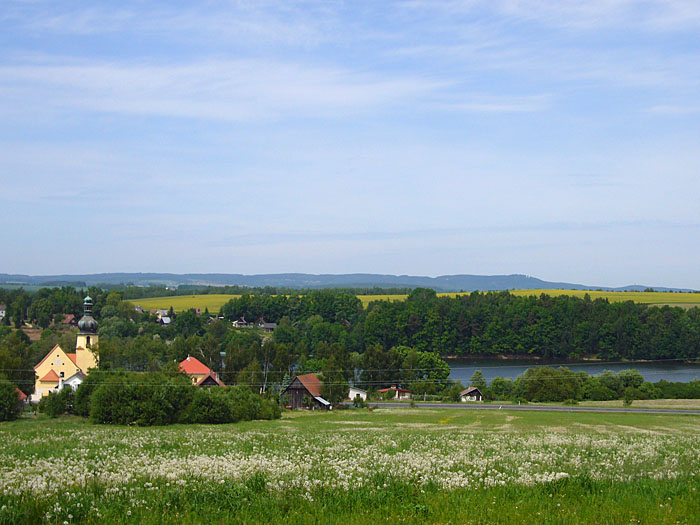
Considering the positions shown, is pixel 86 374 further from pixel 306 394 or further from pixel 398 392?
pixel 398 392

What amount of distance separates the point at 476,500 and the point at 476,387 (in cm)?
7413

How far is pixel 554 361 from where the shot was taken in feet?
432

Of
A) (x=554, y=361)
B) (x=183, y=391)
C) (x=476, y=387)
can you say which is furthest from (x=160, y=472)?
(x=554, y=361)

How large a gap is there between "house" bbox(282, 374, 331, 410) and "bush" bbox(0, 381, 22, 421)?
32.5 meters

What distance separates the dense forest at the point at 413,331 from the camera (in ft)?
319

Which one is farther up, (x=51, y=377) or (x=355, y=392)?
(x=51, y=377)

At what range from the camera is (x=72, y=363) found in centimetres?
7550

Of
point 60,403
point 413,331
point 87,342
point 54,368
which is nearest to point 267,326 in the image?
point 413,331

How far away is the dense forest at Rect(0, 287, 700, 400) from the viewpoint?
97375mm

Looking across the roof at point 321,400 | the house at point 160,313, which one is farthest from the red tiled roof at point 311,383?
the house at point 160,313

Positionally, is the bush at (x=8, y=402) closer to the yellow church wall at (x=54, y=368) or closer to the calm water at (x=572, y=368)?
the yellow church wall at (x=54, y=368)

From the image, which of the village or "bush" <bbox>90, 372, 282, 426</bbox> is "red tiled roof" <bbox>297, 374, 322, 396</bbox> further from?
"bush" <bbox>90, 372, 282, 426</bbox>

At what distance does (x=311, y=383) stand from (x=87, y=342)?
82.6ft

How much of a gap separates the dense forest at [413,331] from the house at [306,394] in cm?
2117
